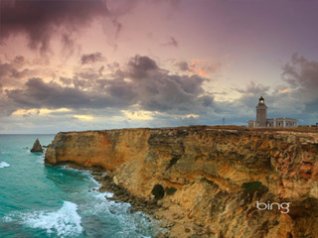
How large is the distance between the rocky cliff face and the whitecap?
9.35m

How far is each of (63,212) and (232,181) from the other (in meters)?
20.9

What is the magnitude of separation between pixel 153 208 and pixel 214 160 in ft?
33.0

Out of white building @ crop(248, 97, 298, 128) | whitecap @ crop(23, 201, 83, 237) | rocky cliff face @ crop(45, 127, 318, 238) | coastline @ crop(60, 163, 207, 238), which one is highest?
white building @ crop(248, 97, 298, 128)

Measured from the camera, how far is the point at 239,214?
29.2 metres

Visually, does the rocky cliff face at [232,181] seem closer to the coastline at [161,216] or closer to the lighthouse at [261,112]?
the coastline at [161,216]

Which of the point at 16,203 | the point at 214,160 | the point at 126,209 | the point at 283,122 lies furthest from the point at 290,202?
the point at 283,122

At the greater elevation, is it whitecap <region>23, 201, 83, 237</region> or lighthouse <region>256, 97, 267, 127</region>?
lighthouse <region>256, 97, 267, 127</region>

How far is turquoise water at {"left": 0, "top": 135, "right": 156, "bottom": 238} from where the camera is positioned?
32156mm

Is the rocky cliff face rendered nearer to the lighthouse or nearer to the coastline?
the coastline

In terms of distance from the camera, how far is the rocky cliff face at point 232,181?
24.8 metres

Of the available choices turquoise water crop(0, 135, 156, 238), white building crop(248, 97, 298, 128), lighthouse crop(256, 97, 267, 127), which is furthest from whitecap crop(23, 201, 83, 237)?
white building crop(248, 97, 298, 128)

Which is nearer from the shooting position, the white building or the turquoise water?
the turquoise water

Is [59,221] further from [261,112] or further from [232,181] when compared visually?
[261,112]

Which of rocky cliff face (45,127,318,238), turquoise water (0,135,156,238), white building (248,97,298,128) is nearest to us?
rocky cliff face (45,127,318,238)
